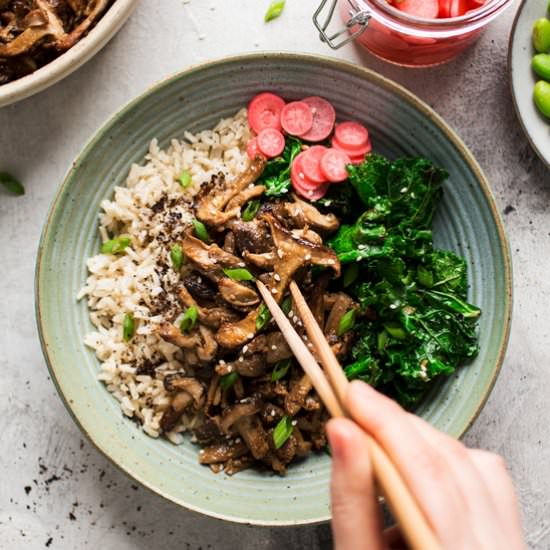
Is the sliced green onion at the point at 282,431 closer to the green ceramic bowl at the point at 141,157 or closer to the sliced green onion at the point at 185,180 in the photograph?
the green ceramic bowl at the point at 141,157

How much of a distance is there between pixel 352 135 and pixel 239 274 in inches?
27.9

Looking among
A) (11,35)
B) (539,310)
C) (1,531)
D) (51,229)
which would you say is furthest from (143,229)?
(539,310)

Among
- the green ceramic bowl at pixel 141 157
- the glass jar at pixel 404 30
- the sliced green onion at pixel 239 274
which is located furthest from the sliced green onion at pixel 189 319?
the glass jar at pixel 404 30

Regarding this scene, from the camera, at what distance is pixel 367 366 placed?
261 cm

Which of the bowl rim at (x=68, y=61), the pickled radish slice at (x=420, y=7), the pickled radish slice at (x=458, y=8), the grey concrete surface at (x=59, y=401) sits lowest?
the grey concrete surface at (x=59, y=401)

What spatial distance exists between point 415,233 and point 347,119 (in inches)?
20.8

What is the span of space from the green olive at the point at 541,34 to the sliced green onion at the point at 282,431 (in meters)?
1.73

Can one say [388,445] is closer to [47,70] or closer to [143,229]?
[143,229]

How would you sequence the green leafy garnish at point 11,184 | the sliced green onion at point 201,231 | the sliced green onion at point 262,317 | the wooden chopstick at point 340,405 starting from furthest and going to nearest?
1. the green leafy garnish at point 11,184
2. the sliced green onion at point 201,231
3. the sliced green onion at point 262,317
4. the wooden chopstick at point 340,405

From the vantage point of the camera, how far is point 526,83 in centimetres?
288

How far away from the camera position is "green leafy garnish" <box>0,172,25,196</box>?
2988 millimetres

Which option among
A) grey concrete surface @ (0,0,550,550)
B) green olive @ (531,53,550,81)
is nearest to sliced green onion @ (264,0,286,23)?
grey concrete surface @ (0,0,550,550)

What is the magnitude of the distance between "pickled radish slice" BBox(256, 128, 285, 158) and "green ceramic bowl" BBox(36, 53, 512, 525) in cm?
17

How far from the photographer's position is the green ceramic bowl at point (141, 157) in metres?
2.64
